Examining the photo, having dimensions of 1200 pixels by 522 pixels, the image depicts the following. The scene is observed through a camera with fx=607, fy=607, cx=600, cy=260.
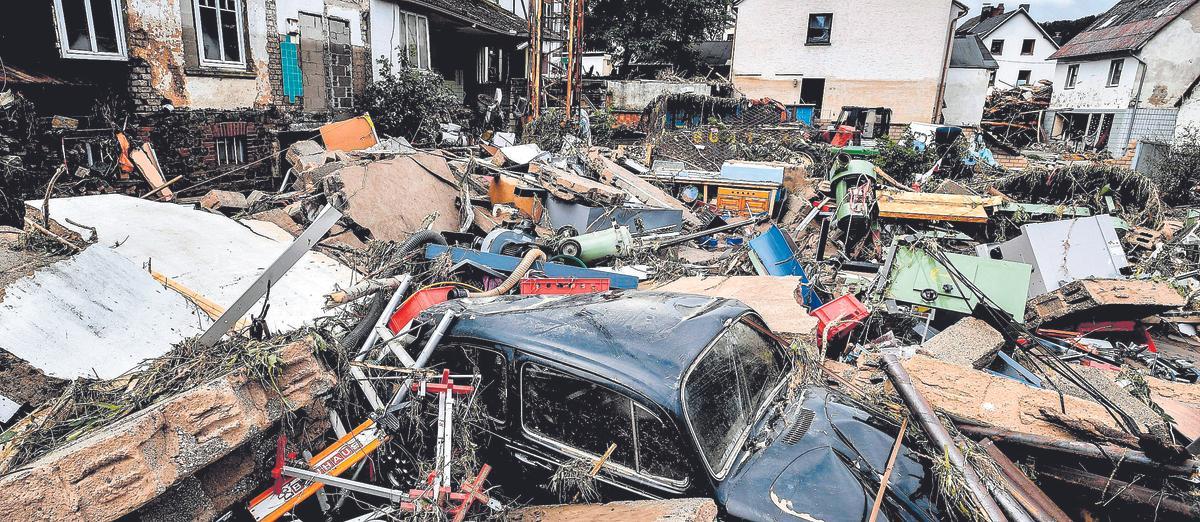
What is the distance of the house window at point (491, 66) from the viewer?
20.9 metres

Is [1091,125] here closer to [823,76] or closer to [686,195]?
[823,76]

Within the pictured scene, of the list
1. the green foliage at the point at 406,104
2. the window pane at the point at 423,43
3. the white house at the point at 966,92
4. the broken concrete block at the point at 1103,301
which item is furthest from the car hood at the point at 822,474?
the white house at the point at 966,92

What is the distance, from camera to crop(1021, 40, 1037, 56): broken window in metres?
38.0

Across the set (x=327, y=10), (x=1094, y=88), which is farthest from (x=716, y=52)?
(x=327, y=10)

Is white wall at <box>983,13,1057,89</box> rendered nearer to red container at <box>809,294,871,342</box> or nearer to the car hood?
red container at <box>809,294,871,342</box>

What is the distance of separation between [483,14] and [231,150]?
9.11m

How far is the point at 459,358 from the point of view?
3434mm

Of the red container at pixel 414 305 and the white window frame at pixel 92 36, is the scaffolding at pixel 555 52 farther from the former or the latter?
the red container at pixel 414 305

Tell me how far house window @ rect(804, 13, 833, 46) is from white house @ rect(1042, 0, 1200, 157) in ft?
35.1

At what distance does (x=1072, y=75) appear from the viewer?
88.2 ft

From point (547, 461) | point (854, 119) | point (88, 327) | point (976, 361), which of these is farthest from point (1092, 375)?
point (854, 119)

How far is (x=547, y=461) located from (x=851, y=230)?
6.87m

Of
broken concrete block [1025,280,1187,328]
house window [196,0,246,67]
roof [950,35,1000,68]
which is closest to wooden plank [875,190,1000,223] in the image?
broken concrete block [1025,280,1187,328]

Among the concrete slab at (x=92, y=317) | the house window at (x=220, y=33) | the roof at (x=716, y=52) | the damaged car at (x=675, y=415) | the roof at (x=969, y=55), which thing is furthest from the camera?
the roof at (x=716, y=52)
